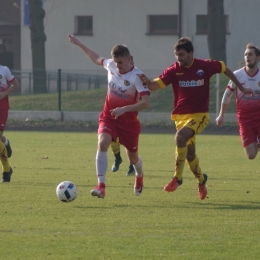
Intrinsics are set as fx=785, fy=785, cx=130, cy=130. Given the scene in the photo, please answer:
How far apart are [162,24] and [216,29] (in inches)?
284

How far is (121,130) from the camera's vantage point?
9.84 meters

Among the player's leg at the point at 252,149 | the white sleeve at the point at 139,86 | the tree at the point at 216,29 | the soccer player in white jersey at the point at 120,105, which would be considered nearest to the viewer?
the soccer player in white jersey at the point at 120,105

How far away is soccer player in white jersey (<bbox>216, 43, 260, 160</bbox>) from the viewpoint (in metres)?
10.9

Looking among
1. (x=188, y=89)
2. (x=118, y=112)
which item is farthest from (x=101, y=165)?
(x=188, y=89)

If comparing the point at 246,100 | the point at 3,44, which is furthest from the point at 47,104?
the point at 246,100

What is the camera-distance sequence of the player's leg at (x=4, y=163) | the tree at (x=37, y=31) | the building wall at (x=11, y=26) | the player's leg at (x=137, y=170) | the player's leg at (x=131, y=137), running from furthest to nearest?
the building wall at (x=11, y=26) < the tree at (x=37, y=31) < the player's leg at (x=4, y=163) < the player's leg at (x=137, y=170) < the player's leg at (x=131, y=137)

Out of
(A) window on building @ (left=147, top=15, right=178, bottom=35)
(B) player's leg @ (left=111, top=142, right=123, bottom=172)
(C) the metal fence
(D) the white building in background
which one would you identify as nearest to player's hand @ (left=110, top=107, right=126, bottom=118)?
(B) player's leg @ (left=111, top=142, right=123, bottom=172)

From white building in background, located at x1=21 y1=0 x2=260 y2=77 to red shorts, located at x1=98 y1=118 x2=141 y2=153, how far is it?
29447 millimetres

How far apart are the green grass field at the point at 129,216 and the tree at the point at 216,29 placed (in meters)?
19.0

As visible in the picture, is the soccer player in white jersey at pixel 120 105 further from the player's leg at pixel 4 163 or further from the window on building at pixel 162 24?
the window on building at pixel 162 24

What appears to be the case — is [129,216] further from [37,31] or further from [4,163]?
[37,31]

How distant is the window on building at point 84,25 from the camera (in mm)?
41156

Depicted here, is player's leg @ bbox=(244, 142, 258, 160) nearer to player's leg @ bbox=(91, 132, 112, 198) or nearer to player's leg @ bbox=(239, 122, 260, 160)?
player's leg @ bbox=(239, 122, 260, 160)

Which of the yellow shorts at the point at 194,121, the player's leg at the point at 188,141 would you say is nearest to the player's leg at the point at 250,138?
the player's leg at the point at 188,141
